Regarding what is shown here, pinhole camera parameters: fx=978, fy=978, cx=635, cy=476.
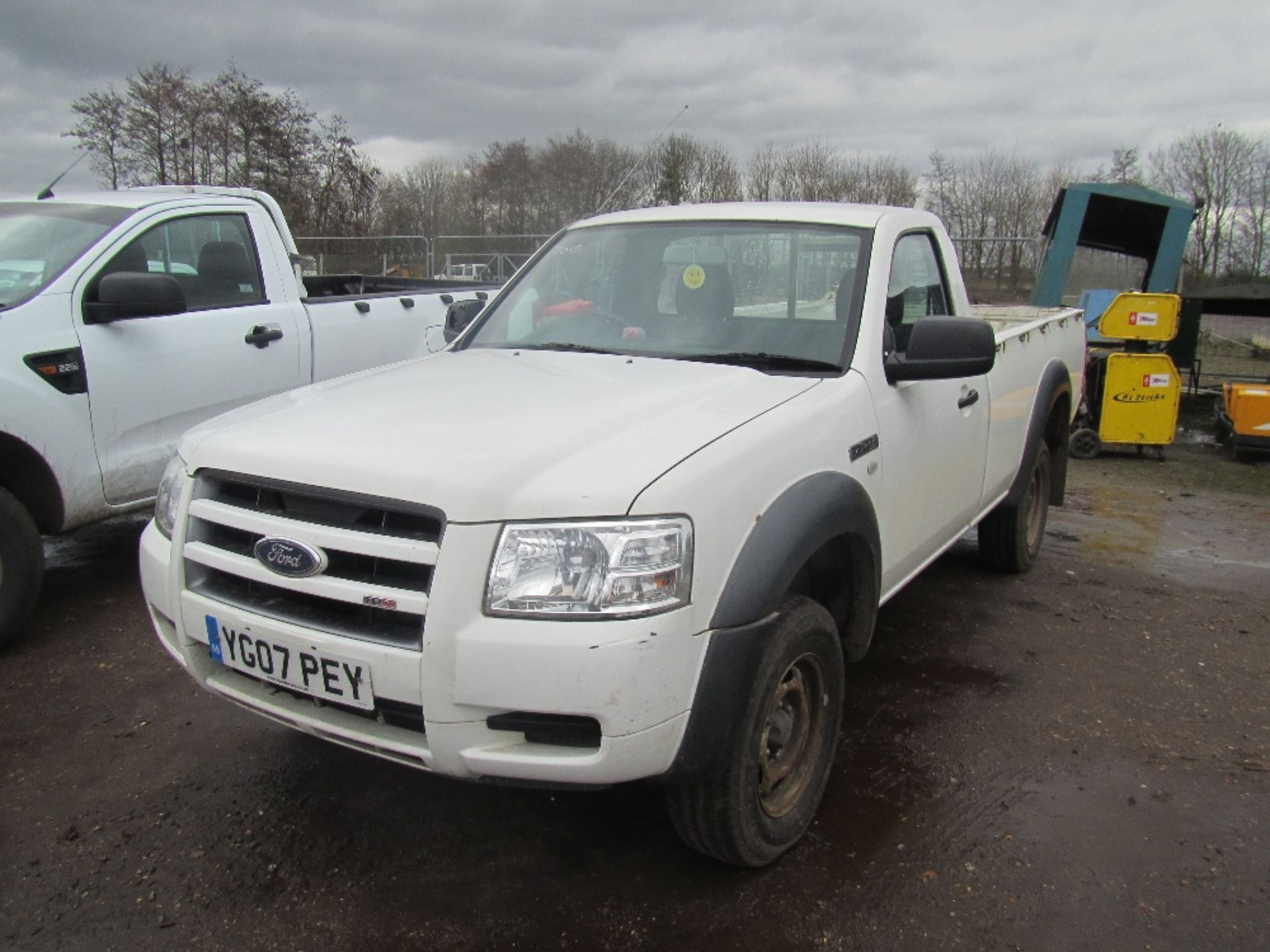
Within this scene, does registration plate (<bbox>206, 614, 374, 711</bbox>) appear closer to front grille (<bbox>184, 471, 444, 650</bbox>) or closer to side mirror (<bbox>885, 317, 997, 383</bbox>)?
front grille (<bbox>184, 471, 444, 650</bbox>)

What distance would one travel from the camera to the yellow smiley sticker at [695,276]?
3.48 meters

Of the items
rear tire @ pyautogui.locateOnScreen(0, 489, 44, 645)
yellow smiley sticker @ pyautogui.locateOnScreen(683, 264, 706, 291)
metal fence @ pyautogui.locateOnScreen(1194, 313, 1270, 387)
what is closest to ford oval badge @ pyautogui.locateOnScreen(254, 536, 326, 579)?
yellow smiley sticker @ pyautogui.locateOnScreen(683, 264, 706, 291)

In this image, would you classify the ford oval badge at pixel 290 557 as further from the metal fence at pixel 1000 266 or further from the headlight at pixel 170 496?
the metal fence at pixel 1000 266

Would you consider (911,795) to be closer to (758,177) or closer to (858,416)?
(858,416)

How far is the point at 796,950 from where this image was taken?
2365 millimetres

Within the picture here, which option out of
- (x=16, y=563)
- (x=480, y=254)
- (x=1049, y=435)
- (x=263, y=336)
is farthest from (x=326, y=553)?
(x=480, y=254)

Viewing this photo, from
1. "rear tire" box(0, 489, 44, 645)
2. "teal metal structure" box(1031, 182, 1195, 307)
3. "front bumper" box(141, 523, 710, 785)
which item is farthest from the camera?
"teal metal structure" box(1031, 182, 1195, 307)

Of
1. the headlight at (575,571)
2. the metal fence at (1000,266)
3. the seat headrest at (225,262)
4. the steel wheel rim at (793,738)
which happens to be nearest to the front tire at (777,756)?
the steel wheel rim at (793,738)

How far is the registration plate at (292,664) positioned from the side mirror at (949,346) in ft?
6.33

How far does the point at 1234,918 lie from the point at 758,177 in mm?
29511

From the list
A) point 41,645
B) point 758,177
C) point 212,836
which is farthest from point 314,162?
point 212,836

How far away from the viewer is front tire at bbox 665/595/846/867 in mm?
2340

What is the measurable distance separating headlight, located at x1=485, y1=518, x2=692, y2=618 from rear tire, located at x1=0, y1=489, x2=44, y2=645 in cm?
293

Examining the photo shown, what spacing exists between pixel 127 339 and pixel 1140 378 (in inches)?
344
